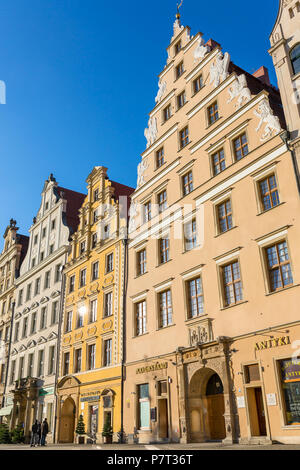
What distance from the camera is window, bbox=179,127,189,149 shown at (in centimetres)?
2562

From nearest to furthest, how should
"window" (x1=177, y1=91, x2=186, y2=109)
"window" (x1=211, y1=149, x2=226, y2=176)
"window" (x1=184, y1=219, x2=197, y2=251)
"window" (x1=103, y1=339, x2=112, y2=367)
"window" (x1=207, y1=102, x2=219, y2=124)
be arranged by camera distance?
"window" (x1=211, y1=149, x2=226, y2=176)
"window" (x1=184, y1=219, x2=197, y2=251)
"window" (x1=207, y1=102, x2=219, y2=124)
"window" (x1=103, y1=339, x2=112, y2=367)
"window" (x1=177, y1=91, x2=186, y2=109)

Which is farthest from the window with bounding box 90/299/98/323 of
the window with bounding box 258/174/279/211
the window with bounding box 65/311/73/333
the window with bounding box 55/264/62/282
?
the window with bounding box 258/174/279/211

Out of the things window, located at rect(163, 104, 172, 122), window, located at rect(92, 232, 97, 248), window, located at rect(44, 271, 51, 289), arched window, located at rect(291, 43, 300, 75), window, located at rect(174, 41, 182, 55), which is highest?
window, located at rect(174, 41, 182, 55)

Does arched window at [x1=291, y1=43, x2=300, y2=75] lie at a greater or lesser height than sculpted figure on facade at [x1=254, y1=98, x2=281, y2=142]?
greater

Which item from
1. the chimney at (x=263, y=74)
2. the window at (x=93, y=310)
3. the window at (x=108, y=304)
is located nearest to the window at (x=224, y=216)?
the window at (x=108, y=304)

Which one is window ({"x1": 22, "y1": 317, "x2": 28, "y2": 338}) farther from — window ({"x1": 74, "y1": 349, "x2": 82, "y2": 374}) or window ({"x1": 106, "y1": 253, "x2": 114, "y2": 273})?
window ({"x1": 106, "y1": 253, "x2": 114, "y2": 273})

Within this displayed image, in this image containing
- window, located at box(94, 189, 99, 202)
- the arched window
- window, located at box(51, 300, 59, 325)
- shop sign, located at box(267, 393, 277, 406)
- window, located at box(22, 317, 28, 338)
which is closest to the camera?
shop sign, located at box(267, 393, 277, 406)

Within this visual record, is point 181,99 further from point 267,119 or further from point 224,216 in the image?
point 224,216

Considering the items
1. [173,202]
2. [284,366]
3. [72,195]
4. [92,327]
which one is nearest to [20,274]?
[72,195]

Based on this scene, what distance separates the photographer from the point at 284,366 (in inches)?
625

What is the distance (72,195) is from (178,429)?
2822cm

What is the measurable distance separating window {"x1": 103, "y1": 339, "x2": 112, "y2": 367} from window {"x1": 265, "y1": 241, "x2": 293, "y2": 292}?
12797 mm

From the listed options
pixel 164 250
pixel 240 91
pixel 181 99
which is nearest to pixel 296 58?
pixel 240 91

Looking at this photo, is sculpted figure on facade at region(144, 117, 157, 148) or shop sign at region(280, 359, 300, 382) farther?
sculpted figure on facade at region(144, 117, 157, 148)
